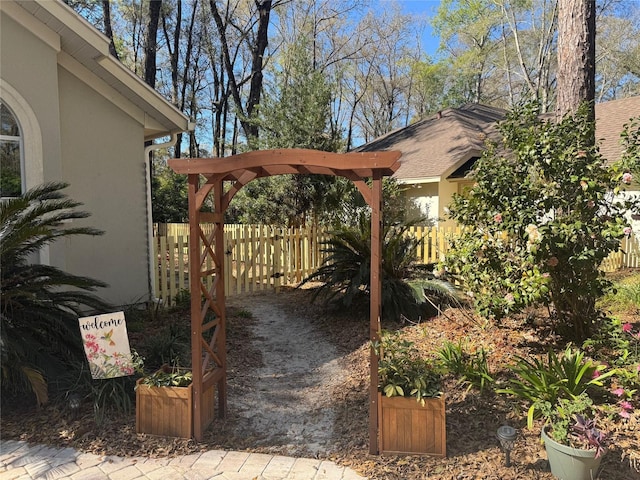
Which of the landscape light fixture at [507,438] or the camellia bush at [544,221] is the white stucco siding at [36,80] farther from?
the landscape light fixture at [507,438]

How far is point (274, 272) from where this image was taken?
349 inches

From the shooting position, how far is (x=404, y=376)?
10.2ft

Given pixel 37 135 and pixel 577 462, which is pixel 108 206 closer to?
pixel 37 135

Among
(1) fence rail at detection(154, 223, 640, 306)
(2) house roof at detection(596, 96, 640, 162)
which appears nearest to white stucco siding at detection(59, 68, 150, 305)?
(1) fence rail at detection(154, 223, 640, 306)

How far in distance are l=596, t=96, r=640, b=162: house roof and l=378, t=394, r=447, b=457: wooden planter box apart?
10.2 m

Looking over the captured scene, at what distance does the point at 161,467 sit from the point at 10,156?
14.2ft

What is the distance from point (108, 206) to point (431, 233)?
229 inches

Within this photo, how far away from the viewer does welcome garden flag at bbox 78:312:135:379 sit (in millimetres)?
3354

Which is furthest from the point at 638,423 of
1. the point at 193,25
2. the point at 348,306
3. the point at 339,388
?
the point at 193,25

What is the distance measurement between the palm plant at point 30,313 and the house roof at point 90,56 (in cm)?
240

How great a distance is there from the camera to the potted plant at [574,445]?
8.25 feet

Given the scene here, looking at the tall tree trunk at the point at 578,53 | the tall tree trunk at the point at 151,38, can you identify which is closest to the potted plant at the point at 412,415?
the tall tree trunk at the point at 578,53

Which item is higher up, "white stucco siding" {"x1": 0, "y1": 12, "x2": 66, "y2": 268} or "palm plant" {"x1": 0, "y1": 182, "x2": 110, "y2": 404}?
"white stucco siding" {"x1": 0, "y1": 12, "x2": 66, "y2": 268}

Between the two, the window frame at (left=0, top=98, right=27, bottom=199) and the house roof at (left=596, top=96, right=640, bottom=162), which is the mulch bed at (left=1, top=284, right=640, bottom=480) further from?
the house roof at (left=596, top=96, right=640, bottom=162)
